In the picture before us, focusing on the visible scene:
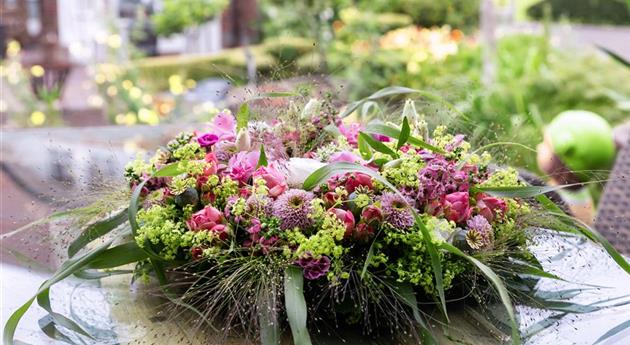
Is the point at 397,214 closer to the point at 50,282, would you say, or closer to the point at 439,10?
the point at 50,282

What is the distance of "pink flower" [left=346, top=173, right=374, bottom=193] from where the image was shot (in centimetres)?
97

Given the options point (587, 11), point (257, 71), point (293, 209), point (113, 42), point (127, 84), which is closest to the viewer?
point (293, 209)

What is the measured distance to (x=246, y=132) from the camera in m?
1.06

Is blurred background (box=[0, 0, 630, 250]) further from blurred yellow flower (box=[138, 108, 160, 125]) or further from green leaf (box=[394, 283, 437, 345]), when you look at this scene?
green leaf (box=[394, 283, 437, 345])

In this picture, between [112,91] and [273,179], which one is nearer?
[273,179]

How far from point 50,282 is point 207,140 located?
0.29 metres

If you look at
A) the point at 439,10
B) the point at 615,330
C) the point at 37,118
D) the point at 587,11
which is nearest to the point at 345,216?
the point at 615,330

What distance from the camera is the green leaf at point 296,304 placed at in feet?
2.68

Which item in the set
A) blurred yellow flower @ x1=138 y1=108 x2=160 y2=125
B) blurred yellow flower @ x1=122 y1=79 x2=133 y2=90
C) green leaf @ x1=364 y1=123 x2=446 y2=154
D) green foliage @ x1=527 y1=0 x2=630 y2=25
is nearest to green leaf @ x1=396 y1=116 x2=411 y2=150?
green leaf @ x1=364 y1=123 x2=446 y2=154

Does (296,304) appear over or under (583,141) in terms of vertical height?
over

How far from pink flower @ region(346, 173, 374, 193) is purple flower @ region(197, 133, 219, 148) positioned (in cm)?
22

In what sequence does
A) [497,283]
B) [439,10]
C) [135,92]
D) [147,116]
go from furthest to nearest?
[439,10]
[135,92]
[147,116]
[497,283]

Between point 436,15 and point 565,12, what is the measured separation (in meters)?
1.71

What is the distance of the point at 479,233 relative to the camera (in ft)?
3.09
